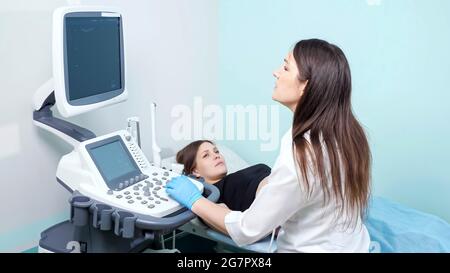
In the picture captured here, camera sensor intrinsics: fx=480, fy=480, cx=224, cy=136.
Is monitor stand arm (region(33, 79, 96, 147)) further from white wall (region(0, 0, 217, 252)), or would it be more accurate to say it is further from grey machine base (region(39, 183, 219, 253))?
grey machine base (region(39, 183, 219, 253))

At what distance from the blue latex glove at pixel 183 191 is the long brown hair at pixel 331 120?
0.36 meters

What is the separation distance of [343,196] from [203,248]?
123 cm

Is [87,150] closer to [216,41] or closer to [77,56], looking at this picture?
[77,56]

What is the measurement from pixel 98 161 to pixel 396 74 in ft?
4.50

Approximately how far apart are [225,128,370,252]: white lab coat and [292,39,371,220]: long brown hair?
37mm

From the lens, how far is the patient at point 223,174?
1.91 m

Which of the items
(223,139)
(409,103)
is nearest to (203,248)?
(223,139)

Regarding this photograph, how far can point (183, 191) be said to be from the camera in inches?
57.9

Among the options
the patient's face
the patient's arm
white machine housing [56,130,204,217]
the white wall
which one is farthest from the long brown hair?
the white wall

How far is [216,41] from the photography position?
8.69 feet

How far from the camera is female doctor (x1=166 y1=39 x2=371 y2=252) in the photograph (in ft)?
4.32

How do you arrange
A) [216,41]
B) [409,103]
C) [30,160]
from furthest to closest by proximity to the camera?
[216,41] < [409,103] < [30,160]
